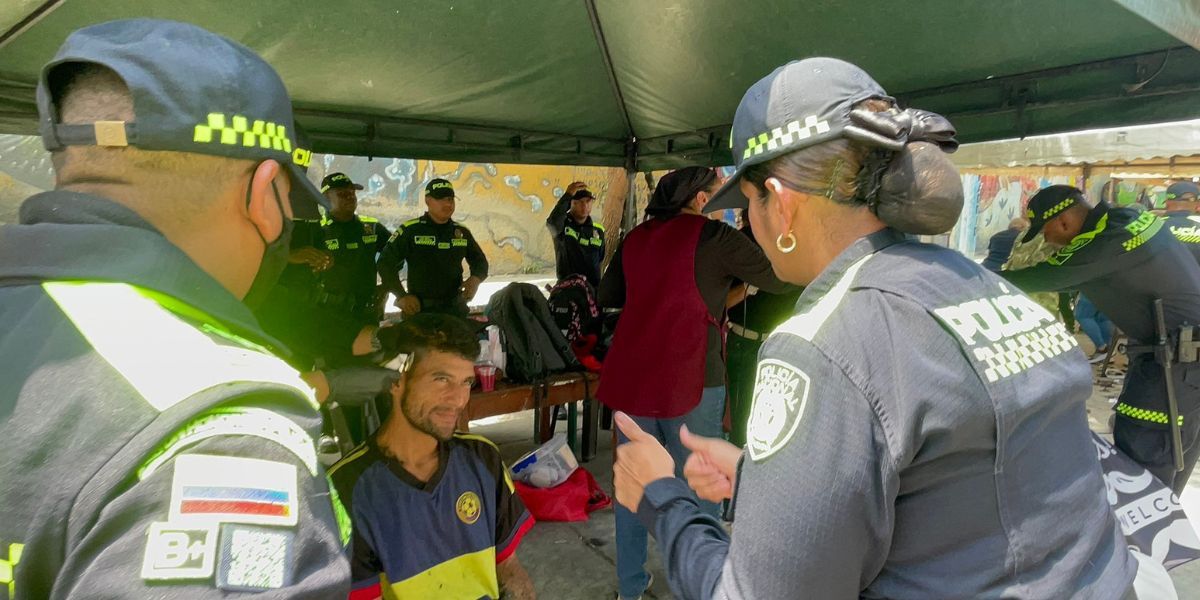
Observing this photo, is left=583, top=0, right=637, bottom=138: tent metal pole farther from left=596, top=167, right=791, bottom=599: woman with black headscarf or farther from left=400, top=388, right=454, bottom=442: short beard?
left=400, top=388, right=454, bottom=442: short beard

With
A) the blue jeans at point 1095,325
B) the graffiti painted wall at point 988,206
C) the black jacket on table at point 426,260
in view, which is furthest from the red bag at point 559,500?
the graffiti painted wall at point 988,206

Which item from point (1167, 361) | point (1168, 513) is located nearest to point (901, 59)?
point (1167, 361)

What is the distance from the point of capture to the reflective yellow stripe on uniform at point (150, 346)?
618mm

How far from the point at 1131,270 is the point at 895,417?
118 inches

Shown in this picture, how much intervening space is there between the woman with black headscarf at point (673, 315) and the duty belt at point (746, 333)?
3.99 feet

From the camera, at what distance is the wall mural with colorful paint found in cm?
1411

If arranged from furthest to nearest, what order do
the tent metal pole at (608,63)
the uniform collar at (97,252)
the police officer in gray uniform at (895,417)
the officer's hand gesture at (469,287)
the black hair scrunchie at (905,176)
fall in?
the officer's hand gesture at (469,287)
the tent metal pole at (608,63)
the black hair scrunchie at (905,176)
the police officer in gray uniform at (895,417)
the uniform collar at (97,252)

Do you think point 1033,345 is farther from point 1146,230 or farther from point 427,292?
point 427,292

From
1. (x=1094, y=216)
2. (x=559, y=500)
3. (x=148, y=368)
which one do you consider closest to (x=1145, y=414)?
(x=1094, y=216)

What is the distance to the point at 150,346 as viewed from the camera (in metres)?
0.65

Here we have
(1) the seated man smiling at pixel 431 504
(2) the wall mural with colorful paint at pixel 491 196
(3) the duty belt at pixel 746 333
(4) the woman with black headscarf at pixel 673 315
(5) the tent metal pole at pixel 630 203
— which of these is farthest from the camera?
(2) the wall mural with colorful paint at pixel 491 196

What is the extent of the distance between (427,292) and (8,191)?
9.40 meters

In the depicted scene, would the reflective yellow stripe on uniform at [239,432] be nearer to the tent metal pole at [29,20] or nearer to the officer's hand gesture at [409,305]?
the tent metal pole at [29,20]

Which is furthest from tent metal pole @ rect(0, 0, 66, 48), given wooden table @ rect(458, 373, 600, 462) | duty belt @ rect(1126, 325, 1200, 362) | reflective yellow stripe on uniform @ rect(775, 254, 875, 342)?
duty belt @ rect(1126, 325, 1200, 362)
